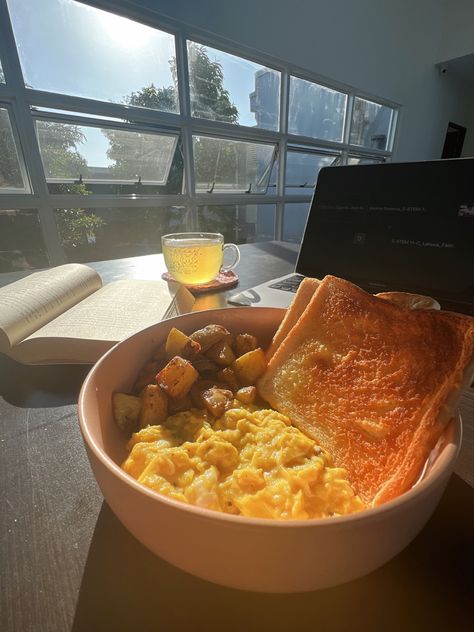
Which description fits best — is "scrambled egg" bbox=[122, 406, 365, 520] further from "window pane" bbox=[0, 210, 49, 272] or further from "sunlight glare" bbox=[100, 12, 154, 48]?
"sunlight glare" bbox=[100, 12, 154, 48]

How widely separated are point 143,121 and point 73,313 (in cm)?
354

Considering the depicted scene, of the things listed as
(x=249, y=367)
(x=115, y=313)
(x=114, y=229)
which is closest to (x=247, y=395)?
(x=249, y=367)

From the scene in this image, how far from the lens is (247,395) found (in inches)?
22.7

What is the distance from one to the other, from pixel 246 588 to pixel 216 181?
16.5 ft

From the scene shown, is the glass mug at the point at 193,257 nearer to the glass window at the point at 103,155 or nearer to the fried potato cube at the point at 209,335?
the fried potato cube at the point at 209,335

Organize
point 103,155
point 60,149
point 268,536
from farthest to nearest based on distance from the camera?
point 103,155 → point 60,149 → point 268,536

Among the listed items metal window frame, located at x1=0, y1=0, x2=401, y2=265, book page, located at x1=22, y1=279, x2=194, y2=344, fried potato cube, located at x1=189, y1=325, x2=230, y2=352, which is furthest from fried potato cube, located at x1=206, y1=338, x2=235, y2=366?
metal window frame, located at x1=0, y1=0, x2=401, y2=265

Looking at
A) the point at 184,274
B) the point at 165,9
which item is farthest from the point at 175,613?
the point at 165,9

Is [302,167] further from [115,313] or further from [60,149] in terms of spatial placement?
[115,313]

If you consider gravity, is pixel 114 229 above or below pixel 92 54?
below

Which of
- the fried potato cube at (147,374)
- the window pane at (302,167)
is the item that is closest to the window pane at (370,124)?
the window pane at (302,167)

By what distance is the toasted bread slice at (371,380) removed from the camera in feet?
1.38

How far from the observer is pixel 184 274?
119 cm

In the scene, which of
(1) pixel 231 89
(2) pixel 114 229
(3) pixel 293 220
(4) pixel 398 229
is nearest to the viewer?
(4) pixel 398 229
